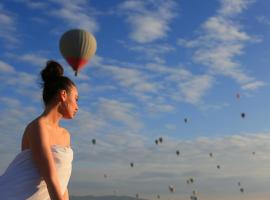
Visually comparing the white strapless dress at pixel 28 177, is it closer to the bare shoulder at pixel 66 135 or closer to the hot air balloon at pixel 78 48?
the bare shoulder at pixel 66 135

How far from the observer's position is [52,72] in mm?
7312

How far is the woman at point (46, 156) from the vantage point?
21.5ft

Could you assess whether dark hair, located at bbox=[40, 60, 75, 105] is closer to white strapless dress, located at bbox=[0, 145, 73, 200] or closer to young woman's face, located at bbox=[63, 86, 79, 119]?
young woman's face, located at bbox=[63, 86, 79, 119]

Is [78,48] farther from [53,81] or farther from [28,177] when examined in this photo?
[28,177]

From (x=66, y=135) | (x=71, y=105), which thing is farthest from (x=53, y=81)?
(x=66, y=135)

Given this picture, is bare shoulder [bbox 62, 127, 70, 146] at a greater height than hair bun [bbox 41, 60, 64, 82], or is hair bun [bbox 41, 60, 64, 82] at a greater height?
hair bun [bbox 41, 60, 64, 82]

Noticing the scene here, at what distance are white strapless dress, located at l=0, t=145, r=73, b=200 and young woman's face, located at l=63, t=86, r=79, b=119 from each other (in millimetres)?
463

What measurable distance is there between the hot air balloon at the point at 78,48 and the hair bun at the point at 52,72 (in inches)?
1957

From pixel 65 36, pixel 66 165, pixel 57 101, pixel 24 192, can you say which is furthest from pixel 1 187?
pixel 65 36

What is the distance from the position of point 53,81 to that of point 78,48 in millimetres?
51581

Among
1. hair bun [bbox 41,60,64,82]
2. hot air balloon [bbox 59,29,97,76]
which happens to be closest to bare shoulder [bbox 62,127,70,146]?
hair bun [bbox 41,60,64,82]

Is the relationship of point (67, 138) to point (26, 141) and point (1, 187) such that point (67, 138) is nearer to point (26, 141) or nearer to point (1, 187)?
point (26, 141)

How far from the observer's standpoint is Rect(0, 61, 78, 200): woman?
6.55 metres

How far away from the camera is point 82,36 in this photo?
59.9 m
